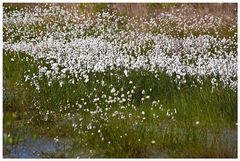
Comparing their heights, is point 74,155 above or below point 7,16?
below

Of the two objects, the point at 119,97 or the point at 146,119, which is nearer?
the point at 146,119

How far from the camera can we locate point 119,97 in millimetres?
8188

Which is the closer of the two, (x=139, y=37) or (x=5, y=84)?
(x=5, y=84)

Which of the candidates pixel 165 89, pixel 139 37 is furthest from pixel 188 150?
pixel 139 37

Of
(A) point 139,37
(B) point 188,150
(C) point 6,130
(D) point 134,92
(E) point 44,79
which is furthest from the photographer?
(A) point 139,37

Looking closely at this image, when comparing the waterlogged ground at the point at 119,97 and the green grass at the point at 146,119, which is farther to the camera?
the waterlogged ground at the point at 119,97

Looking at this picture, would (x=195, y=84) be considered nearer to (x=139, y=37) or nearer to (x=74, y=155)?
(x=74, y=155)

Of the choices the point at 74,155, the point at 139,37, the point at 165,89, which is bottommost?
the point at 74,155

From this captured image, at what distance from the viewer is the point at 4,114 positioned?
7.75 meters

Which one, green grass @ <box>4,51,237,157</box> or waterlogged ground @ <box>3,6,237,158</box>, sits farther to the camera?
waterlogged ground @ <box>3,6,237,158</box>

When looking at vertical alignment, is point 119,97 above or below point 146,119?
above

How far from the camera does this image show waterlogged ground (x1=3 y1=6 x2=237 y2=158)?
6.95 meters

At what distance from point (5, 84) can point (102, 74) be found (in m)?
1.50

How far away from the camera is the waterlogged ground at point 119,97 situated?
22.8 ft
